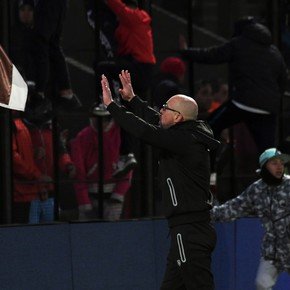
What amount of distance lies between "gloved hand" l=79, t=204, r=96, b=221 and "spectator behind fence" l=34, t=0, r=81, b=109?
102 centimetres

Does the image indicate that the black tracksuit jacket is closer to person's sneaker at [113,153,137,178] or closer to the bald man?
the bald man

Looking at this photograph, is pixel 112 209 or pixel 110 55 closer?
pixel 110 55

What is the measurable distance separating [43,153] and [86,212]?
0.76 meters

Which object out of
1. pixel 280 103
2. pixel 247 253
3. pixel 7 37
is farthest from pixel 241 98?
pixel 7 37

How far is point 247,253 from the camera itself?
13.7 meters

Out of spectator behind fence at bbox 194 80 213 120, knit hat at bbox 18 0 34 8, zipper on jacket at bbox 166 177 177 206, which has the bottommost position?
zipper on jacket at bbox 166 177 177 206

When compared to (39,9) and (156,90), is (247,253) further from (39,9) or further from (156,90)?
(39,9)

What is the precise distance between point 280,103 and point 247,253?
169cm

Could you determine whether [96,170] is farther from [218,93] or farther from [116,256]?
[218,93]

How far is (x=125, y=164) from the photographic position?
1330 centimetres

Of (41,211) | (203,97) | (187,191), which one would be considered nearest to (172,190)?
(187,191)

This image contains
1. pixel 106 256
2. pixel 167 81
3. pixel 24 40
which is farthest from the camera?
pixel 167 81

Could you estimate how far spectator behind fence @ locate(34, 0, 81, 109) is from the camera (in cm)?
1286

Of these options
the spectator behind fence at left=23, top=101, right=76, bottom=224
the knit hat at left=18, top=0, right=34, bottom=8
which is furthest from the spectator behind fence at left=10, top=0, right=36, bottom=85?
the spectator behind fence at left=23, top=101, right=76, bottom=224
